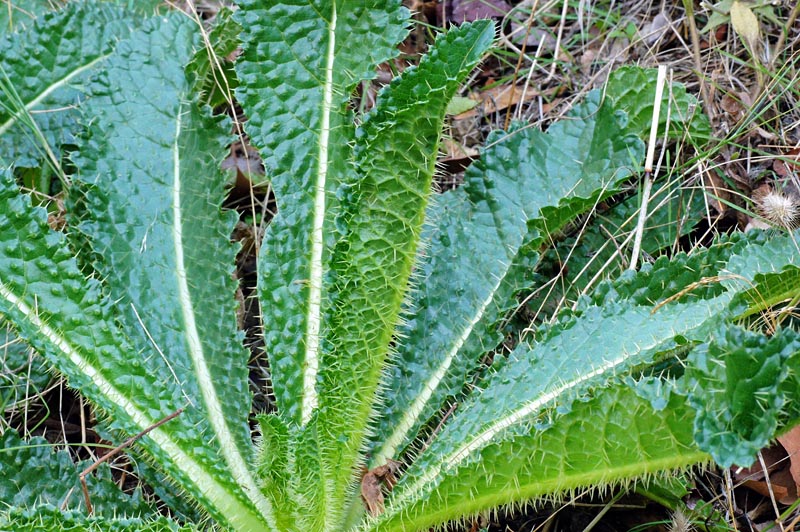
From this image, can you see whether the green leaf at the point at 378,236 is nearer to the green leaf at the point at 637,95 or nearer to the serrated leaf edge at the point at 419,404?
the serrated leaf edge at the point at 419,404

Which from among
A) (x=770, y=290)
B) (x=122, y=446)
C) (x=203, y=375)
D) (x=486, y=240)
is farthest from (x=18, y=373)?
(x=770, y=290)

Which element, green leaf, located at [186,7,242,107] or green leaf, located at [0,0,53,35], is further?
green leaf, located at [0,0,53,35]

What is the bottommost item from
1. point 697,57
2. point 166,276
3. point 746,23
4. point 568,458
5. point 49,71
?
point 166,276

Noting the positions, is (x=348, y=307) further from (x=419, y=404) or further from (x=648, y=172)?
(x=648, y=172)

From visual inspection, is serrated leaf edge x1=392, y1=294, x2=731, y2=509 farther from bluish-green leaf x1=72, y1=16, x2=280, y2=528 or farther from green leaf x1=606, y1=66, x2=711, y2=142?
green leaf x1=606, y1=66, x2=711, y2=142

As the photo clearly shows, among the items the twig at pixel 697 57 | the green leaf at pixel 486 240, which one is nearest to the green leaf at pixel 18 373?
the green leaf at pixel 486 240

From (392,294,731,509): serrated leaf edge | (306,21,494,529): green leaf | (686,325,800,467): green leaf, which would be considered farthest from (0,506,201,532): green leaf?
(686,325,800,467): green leaf

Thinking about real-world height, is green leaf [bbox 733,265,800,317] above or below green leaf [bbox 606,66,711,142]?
Result: below

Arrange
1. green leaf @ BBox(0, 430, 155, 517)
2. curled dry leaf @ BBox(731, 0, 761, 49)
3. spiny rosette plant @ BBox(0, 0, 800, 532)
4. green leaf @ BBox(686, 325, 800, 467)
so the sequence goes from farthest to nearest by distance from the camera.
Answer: curled dry leaf @ BBox(731, 0, 761, 49) < green leaf @ BBox(0, 430, 155, 517) < spiny rosette plant @ BBox(0, 0, 800, 532) < green leaf @ BBox(686, 325, 800, 467)

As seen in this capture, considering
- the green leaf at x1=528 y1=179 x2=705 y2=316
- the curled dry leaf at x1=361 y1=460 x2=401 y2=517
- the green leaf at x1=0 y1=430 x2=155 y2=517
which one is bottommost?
the green leaf at x1=0 y1=430 x2=155 y2=517
